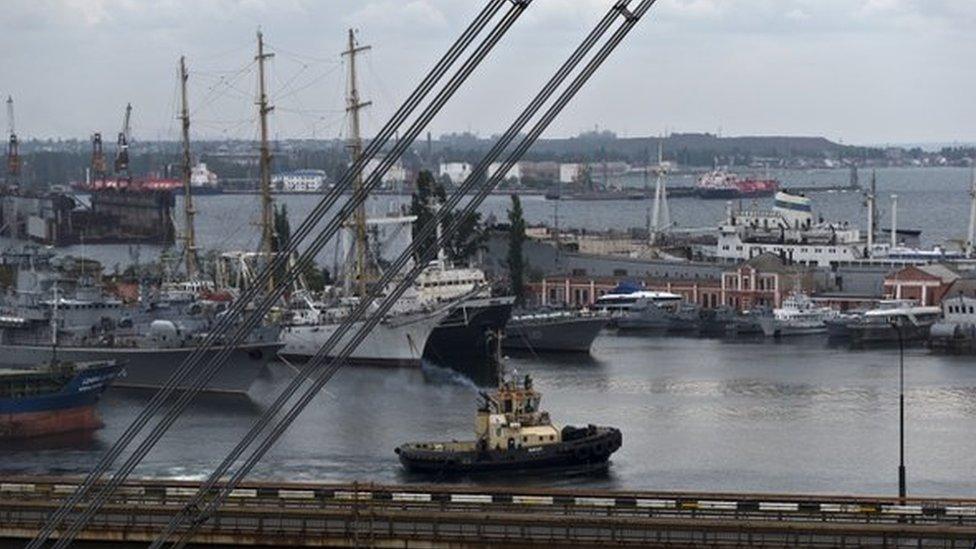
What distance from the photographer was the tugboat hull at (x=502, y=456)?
14.9 m

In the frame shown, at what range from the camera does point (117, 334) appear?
22328 millimetres

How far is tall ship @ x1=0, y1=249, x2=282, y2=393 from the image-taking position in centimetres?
2108

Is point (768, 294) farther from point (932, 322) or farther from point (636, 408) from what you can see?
point (636, 408)

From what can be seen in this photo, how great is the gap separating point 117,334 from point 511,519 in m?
12.9

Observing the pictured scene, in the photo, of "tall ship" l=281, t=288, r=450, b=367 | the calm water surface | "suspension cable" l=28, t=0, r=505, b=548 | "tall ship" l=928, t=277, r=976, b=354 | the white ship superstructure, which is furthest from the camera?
the calm water surface

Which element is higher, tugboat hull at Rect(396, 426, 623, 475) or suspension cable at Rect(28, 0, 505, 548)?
suspension cable at Rect(28, 0, 505, 548)

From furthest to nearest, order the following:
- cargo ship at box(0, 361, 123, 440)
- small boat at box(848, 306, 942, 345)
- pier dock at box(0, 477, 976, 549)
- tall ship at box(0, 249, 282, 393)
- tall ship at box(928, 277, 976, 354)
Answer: small boat at box(848, 306, 942, 345)
tall ship at box(928, 277, 976, 354)
tall ship at box(0, 249, 282, 393)
cargo ship at box(0, 361, 123, 440)
pier dock at box(0, 477, 976, 549)

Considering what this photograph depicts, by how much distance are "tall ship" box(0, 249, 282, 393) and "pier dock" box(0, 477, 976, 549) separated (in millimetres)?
9632

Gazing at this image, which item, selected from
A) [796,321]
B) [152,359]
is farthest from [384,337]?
[796,321]

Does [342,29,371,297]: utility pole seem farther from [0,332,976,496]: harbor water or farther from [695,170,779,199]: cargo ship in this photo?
[695,170,779,199]: cargo ship

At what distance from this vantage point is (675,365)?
2256cm

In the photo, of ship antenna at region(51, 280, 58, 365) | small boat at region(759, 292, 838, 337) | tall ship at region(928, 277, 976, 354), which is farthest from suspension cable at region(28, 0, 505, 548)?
small boat at region(759, 292, 838, 337)

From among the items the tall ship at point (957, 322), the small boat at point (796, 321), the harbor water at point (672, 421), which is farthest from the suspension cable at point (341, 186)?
the small boat at point (796, 321)

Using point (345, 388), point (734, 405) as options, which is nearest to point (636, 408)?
point (734, 405)
